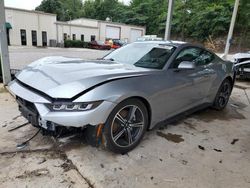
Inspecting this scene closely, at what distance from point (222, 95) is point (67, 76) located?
3310mm

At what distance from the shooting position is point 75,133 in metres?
2.24

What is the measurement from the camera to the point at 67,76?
2.28 meters

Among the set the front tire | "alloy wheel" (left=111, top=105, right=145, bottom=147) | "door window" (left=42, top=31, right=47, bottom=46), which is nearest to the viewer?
the front tire

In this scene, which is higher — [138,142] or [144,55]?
[144,55]

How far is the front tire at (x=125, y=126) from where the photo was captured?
2.31 metres

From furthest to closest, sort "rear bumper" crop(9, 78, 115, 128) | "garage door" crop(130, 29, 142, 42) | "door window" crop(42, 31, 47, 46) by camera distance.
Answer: "garage door" crop(130, 29, 142, 42)
"door window" crop(42, 31, 47, 46)
"rear bumper" crop(9, 78, 115, 128)

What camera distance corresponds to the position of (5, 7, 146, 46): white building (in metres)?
26.1

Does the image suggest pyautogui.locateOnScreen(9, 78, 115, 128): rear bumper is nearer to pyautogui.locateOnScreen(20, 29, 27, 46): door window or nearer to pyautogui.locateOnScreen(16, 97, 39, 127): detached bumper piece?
pyautogui.locateOnScreen(16, 97, 39, 127): detached bumper piece

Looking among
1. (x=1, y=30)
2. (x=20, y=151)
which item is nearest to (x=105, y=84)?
(x=20, y=151)

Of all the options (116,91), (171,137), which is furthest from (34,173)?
(171,137)

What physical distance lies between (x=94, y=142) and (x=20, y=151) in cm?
95

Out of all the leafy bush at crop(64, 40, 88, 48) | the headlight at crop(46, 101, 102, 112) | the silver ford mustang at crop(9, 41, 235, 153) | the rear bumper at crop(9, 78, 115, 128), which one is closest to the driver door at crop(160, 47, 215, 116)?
the silver ford mustang at crop(9, 41, 235, 153)

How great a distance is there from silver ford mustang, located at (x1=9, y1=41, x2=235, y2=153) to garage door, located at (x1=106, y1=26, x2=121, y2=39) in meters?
33.3

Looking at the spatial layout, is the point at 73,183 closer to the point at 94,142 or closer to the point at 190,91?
the point at 94,142
